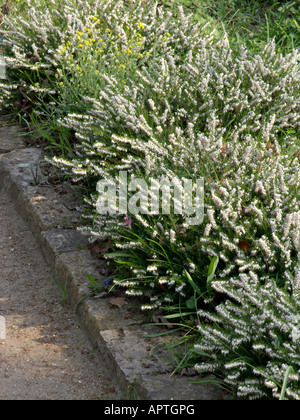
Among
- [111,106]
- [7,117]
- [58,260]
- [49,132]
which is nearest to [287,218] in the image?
[58,260]

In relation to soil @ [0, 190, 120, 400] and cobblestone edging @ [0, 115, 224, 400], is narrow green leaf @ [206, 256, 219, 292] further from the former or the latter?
soil @ [0, 190, 120, 400]

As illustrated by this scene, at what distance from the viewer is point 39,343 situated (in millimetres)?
3014

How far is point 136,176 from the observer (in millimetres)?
3506

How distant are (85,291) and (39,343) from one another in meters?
0.43

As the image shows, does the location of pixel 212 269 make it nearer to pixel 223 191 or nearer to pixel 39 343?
pixel 223 191

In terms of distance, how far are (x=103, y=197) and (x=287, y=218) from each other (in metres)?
1.29

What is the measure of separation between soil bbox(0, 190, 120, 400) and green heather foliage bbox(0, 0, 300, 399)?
0.45m

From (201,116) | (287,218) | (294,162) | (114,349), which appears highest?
(201,116)

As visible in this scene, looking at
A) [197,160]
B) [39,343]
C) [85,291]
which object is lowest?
[39,343]

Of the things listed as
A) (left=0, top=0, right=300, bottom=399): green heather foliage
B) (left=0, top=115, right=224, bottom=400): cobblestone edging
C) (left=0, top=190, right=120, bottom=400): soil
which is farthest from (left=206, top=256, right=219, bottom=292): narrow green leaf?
(left=0, top=190, right=120, bottom=400): soil

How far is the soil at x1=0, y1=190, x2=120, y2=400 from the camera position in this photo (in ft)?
8.87

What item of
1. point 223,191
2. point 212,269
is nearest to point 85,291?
point 212,269
